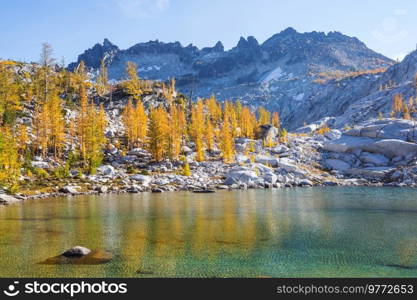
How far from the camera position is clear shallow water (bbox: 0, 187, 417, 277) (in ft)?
78.6

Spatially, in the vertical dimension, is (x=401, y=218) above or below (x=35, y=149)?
below

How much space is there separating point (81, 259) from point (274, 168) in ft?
303

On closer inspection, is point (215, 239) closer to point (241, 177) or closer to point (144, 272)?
point (144, 272)

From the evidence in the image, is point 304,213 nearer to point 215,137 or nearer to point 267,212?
point 267,212

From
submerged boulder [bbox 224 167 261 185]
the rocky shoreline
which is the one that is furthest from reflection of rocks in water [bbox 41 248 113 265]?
submerged boulder [bbox 224 167 261 185]

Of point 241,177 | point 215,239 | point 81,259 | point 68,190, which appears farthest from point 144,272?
point 241,177

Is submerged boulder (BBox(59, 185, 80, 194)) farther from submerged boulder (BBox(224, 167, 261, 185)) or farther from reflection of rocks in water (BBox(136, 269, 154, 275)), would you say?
reflection of rocks in water (BBox(136, 269, 154, 275))

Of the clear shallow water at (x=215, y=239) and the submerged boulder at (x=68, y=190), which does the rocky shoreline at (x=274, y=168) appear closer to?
the submerged boulder at (x=68, y=190)

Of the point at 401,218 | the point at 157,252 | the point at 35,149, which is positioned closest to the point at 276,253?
the point at 157,252

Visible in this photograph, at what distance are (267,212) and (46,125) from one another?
70475 millimetres

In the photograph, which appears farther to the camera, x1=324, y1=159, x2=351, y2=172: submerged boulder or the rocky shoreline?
x1=324, y1=159, x2=351, y2=172: submerged boulder

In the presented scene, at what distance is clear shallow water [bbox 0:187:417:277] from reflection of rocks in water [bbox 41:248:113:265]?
744mm

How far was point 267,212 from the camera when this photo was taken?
4962 centimetres

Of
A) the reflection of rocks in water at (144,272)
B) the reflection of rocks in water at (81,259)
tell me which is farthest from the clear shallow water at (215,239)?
the reflection of rocks in water at (81,259)
